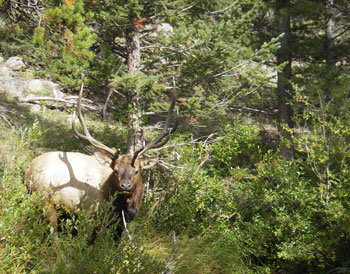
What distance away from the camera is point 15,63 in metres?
14.8

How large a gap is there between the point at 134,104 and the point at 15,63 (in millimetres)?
10288

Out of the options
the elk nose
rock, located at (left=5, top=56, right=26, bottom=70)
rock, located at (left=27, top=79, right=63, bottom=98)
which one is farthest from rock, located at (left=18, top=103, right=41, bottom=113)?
the elk nose

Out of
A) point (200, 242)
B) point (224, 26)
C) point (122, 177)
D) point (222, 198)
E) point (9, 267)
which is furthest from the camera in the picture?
point (224, 26)

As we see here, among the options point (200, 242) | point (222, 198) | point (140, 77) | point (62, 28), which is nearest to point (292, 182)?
point (222, 198)

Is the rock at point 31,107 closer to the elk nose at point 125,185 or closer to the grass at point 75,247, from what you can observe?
the grass at point 75,247

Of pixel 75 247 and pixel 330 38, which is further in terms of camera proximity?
pixel 330 38

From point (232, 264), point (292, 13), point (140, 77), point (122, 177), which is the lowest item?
point (232, 264)

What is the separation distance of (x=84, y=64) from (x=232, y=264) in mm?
4597

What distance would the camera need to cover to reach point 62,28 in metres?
5.58

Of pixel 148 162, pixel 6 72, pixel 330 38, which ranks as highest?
pixel 6 72

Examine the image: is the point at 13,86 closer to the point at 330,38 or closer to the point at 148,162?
the point at 148,162

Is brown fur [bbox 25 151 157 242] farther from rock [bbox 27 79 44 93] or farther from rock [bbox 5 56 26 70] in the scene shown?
rock [bbox 5 56 26 70]

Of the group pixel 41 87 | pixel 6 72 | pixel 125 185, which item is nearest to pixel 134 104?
pixel 125 185

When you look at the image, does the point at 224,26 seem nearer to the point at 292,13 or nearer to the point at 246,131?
the point at 246,131
